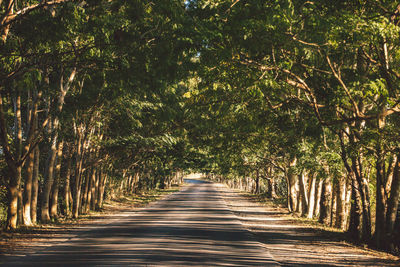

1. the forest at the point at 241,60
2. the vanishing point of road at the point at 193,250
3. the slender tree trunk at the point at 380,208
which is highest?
the forest at the point at 241,60

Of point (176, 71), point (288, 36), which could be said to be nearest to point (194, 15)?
point (176, 71)

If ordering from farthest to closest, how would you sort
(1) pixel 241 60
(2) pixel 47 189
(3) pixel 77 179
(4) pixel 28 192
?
(3) pixel 77 179, (2) pixel 47 189, (4) pixel 28 192, (1) pixel 241 60

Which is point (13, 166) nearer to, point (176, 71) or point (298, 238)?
point (176, 71)

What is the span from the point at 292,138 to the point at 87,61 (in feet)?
44.6

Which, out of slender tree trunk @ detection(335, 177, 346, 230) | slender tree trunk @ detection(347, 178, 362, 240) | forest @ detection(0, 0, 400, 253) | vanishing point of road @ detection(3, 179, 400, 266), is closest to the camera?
vanishing point of road @ detection(3, 179, 400, 266)

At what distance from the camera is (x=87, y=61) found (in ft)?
45.2

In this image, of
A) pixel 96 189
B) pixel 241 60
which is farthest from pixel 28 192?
pixel 96 189

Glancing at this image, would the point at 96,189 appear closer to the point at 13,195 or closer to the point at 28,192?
the point at 28,192

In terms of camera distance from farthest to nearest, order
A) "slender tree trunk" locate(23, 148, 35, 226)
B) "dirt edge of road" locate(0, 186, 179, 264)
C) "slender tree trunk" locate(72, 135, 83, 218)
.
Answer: "slender tree trunk" locate(72, 135, 83, 218)
"slender tree trunk" locate(23, 148, 35, 226)
"dirt edge of road" locate(0, 186, 179, 264)

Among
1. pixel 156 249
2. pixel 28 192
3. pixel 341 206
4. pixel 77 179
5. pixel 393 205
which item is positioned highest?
pixel 77 179

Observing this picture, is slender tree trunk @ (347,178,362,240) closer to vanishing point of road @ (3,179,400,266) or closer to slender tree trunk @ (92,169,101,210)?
vanishing point of road @ (3,179,400,266)

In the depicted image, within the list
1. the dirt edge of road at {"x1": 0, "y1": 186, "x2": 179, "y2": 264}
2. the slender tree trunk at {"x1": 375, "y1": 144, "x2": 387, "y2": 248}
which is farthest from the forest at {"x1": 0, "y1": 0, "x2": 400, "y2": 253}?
the dirt edge of road at {"x1": 0, "y1": 186, "x2": 179, "y2": 264}

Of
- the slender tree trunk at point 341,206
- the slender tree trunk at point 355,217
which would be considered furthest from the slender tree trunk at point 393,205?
the slender tree trunk at point 341,206

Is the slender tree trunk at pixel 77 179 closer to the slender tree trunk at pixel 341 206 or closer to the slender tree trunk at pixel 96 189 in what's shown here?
the slender tree trunk at pixel 96 189
